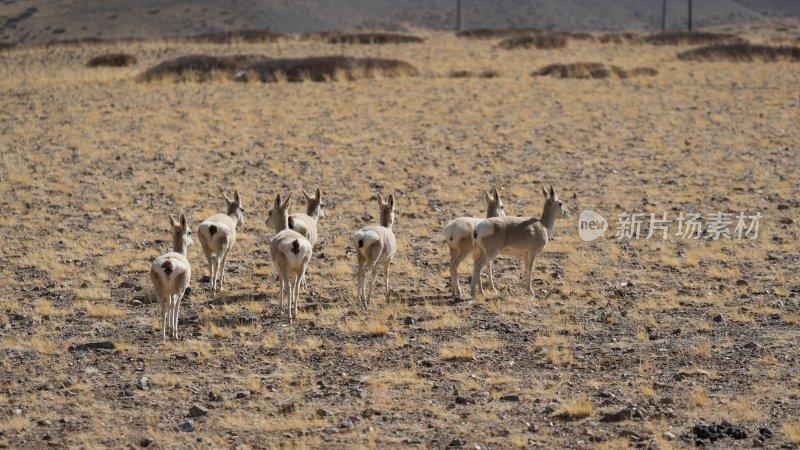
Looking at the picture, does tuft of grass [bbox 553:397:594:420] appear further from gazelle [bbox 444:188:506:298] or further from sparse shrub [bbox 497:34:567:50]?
sparse shrub [bbox 497:34:567:50]

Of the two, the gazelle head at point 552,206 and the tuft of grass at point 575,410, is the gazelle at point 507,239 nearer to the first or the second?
the gazelle head at point 552,206

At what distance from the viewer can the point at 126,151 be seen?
27.6m

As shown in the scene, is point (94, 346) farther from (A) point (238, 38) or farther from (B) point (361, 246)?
(A) point (238, 38)

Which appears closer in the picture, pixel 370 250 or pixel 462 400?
pixel 462 400

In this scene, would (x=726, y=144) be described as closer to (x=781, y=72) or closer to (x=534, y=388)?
(x=781, y=72)

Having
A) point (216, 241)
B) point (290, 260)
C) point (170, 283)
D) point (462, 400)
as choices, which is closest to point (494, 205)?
point (290, 260)

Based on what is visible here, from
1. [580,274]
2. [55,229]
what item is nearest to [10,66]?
[55,229]

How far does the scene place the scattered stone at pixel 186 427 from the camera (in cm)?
1028

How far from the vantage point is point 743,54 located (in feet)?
156

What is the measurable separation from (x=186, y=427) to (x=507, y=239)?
645 centimetres

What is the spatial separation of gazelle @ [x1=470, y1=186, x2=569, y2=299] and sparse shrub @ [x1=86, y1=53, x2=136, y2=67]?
1377 inches

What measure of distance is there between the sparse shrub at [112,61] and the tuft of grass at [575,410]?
39.7 metres

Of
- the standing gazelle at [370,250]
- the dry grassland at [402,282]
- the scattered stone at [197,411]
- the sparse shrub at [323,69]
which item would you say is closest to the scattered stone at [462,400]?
the dry grassland at [402,282]

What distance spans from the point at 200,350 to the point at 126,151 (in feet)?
52.9
